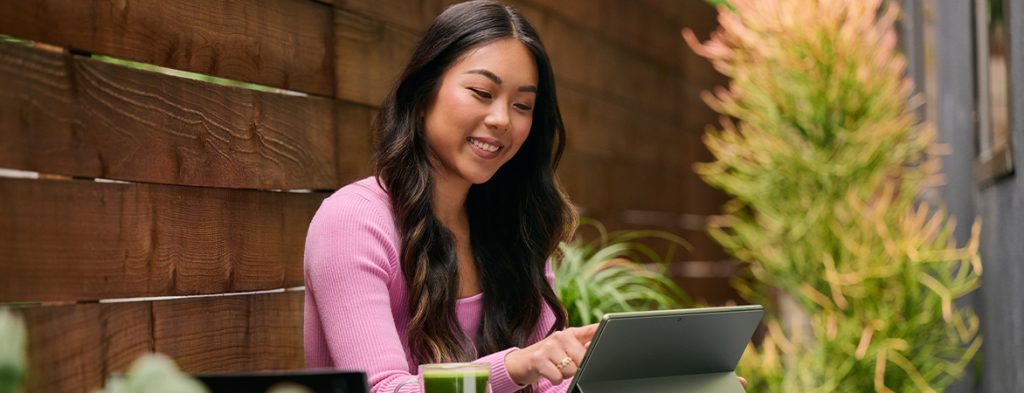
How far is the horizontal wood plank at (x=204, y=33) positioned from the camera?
1547 mm

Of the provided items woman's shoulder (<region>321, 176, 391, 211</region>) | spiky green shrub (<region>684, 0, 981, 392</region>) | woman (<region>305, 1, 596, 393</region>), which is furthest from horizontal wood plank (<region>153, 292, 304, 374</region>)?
spiky green shrub (<region>684, 0, 981, 392</region>)

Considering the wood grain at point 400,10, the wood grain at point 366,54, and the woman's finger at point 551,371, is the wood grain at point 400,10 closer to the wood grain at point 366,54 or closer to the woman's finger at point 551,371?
the wood grain at point 366,54

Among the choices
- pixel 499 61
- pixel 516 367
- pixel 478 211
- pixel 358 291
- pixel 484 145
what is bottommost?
pixel 516 367

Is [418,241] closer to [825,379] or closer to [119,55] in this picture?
[119,55]

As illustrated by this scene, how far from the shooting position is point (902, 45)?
18.0 feet

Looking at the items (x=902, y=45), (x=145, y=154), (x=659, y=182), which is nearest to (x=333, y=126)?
(x=145, y=154)

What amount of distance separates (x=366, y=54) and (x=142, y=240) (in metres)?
0.89

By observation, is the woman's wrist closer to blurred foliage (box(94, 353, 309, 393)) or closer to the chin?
the chin

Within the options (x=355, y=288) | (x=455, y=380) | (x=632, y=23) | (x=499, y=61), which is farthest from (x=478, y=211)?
(x=632, y=23)

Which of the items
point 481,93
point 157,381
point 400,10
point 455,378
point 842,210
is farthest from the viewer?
point 842,210

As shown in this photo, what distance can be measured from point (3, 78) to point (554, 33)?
2690 mm

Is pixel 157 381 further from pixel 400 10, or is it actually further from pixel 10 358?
pixel 400 10

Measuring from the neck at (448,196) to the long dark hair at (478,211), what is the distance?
0.04 meters

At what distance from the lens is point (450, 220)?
6.76 feet
